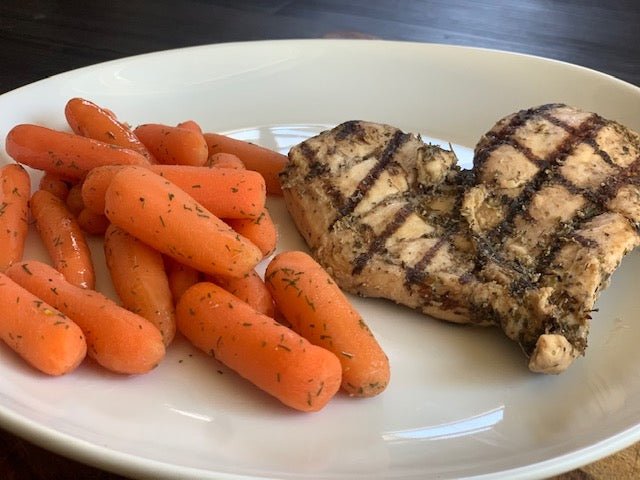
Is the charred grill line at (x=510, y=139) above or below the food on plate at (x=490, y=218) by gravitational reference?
above

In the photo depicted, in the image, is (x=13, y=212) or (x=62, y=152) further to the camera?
(x=62, y=152)

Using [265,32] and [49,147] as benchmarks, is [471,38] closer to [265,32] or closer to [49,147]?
[265,32]

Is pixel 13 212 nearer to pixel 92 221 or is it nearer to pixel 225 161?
pixel 92 221

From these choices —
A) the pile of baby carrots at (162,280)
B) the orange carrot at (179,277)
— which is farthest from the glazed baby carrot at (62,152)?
the orange carrot at (179,277)

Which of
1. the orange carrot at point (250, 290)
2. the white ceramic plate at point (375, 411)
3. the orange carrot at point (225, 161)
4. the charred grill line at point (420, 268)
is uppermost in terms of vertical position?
the orange carrot at point (225, 161)

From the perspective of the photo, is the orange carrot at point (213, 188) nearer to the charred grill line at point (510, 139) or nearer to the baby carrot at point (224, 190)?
the baby carrot at point (224, 190)

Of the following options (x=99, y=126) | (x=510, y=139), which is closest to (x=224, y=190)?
(x=99, y=126)

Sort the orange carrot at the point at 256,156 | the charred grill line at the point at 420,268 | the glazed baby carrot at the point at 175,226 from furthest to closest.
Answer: the orange carrot at the point at 256,156, the charred grill line at the point at 420,268, the glazed baby carrot at the point at 175,226
